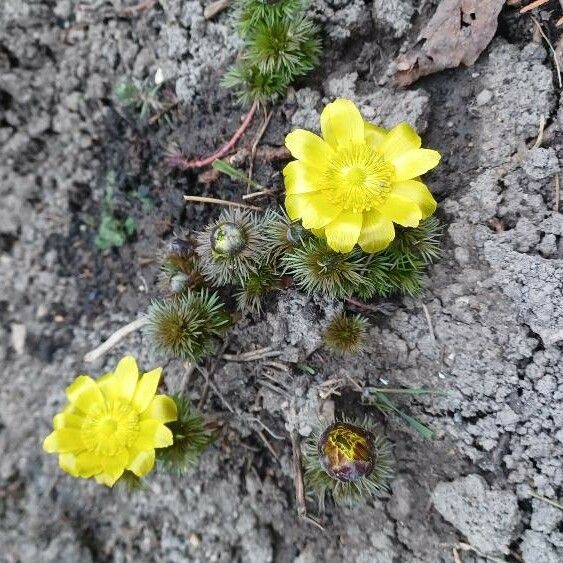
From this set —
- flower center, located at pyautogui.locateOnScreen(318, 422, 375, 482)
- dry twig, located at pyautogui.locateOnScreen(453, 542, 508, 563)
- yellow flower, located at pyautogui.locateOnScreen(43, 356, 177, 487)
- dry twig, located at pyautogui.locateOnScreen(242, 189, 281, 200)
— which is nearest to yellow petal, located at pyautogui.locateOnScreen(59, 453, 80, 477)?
yellow flower, located at pyautogui.locateOnScreen(43, 356, 177, 487)

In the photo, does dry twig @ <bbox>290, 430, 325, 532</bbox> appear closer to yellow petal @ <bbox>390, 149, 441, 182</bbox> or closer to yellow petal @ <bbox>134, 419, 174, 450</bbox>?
yellow petal @ <bbox>134, 419, 174, 450</bbox>

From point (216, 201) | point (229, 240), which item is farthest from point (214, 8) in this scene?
point (229, 240)

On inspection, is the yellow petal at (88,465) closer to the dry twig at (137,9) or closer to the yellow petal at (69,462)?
the yellow petal at (69,462)

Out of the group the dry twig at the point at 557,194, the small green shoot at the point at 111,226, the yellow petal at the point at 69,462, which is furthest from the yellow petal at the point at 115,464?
the dry twig at the point at 557,194

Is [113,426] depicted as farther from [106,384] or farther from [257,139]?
[257,139]

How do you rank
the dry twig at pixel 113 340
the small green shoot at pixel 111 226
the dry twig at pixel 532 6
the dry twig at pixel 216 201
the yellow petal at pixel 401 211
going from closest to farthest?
the yellow petal at pixel 401 211 → the dry twig at pixel 532 6 → the dry twig at pixel 216 201 → the dry twig at pixel 113 340 → the small green shoot at pixel 111 226

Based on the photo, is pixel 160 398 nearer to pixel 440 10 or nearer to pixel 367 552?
pixel 367 552
